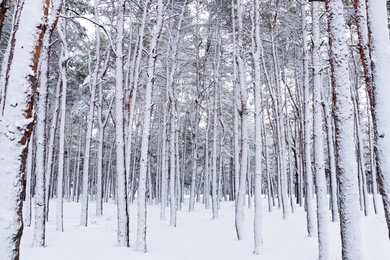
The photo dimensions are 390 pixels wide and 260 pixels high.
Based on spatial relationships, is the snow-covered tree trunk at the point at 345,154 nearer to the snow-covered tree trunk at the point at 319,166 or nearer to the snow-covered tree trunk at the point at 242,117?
the snow-covered tree trunk at the point at 319,166

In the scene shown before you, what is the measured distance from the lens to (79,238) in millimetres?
8602

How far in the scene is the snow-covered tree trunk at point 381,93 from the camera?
10.6 feet

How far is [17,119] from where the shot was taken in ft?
9.02

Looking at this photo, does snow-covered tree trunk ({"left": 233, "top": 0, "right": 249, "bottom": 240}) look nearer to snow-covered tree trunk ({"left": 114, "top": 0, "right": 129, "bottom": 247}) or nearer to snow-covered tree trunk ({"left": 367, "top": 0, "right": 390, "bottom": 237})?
snow-covered tree trunk ({"left": 114, "top": 0, "right": 129, "bottom": 247})

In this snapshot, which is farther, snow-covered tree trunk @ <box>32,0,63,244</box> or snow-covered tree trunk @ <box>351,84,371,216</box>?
snow-covered tree trunk @ <box>351,84,371,216</box>

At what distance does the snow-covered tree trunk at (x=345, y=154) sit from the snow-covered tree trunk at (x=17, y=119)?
3.61m

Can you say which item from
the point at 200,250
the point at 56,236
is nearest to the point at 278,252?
the point at 200,250

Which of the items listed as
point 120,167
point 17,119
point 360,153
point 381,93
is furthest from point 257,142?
point 360,153

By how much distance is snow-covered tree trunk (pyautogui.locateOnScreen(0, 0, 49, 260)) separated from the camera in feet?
8.61

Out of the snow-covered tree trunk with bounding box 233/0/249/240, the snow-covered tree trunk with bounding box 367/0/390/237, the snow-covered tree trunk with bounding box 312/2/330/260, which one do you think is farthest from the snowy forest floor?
the snow-covered tree trunk with bounding box 367/0/390/237

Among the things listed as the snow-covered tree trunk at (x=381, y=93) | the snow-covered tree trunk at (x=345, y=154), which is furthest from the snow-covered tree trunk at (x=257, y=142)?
the snow-covered tree trunk at (x=381, y=93)

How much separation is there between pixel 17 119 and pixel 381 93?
12.1ft

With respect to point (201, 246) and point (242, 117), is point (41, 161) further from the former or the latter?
point (242, 117)

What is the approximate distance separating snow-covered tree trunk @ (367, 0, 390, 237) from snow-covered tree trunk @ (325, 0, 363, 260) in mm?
A: 584
